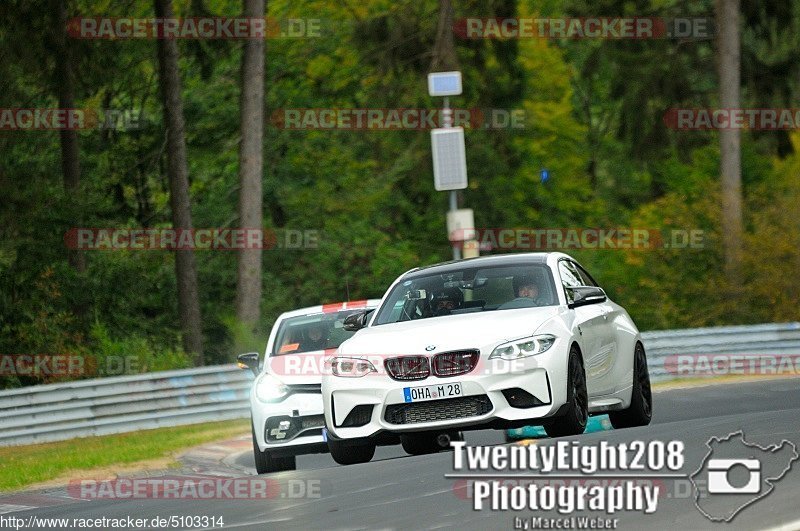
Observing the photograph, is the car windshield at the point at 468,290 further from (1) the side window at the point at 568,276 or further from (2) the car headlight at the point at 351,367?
(2) the car headlight at the point at 351,367

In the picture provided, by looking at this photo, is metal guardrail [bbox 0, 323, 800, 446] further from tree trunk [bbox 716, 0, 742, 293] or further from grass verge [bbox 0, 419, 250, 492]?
tree trunk [bbox 716, 0, 742, 293]

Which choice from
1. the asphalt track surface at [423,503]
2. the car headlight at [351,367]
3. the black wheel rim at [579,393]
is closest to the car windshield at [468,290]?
the black wheel rim at [579,393]

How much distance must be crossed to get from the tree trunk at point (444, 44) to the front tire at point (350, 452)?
27.3m

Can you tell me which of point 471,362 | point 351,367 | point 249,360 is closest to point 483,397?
point 471,362

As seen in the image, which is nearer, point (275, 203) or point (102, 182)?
point (102, 182)

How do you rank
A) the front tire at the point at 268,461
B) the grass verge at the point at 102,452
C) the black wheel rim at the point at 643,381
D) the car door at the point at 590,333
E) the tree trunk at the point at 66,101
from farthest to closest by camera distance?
the tree trunk at the point at 66,101 → the grass verge at the point at 102,452 → the front tire at the point at 268,461 → the black wheel rim at the point at 643,381 → the car door at the point at 590,333

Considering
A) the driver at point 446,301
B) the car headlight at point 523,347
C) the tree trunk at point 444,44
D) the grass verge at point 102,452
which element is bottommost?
the grass verge at point 102,452

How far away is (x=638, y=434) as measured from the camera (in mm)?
14516

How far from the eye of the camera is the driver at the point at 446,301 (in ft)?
46.2

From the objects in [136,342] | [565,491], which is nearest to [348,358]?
[565,491]

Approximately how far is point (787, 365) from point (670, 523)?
2109 centimetres

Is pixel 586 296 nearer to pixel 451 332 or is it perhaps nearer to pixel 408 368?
pixel 451 332

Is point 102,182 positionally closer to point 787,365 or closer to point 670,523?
point 787,365

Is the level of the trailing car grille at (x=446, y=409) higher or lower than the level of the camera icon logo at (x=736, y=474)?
higher
